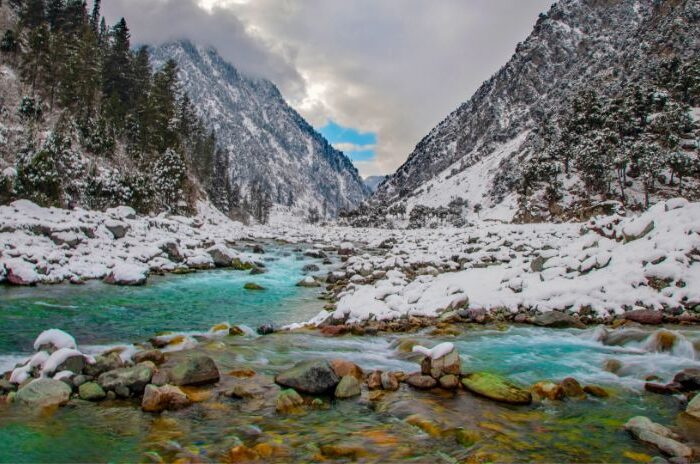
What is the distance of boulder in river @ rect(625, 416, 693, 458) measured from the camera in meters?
5.06

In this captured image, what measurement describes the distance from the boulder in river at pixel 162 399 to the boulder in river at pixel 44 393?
1280 mm

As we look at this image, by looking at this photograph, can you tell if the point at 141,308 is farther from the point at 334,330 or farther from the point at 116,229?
the point at 116,229

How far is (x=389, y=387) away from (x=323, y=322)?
6.50 meters

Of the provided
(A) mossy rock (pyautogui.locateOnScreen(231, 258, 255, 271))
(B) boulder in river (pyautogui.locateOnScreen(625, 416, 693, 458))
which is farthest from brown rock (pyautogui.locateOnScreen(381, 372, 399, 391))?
(A) mossy rock (pyautogui.locateOnScreen(231, 258, 255, 271))

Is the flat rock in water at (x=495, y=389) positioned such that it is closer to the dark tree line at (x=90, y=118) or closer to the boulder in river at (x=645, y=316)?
the boulder in river at (x=645, y=316)

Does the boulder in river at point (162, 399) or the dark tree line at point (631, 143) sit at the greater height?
the dark tree line at point (631, 143)

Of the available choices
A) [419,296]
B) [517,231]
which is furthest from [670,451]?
[517,231]

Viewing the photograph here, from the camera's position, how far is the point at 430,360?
8.10 meters

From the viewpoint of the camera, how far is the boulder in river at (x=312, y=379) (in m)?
7.35

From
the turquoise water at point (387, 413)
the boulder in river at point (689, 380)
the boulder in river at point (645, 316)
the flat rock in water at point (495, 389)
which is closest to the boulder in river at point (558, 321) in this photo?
the turquoise water at point (387, 413)

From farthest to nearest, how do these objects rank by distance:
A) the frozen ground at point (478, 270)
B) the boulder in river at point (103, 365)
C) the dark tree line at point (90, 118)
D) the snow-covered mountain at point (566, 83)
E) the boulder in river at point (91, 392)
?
the snow-covered mountain at point (566, 83), the dark tree line at point (90, 118), the frozen ground at point (478, 270), the boulder in river at point (103, 365), the boulder in river at point (91, 392)

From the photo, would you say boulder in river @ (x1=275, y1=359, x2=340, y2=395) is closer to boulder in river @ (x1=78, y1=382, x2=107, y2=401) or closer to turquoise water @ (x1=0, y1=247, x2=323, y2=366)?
boulder in river @ (x1=78, y1=382, x2=107, y2=401)

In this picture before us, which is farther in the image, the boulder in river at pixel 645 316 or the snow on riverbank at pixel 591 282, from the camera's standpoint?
the snow on riverbank at pixel 591 282

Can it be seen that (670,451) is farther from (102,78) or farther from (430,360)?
(102,78)
